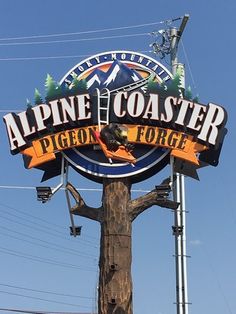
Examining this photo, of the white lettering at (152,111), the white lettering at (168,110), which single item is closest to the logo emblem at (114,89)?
the white lettering at (152,111)

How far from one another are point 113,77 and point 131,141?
167 cm

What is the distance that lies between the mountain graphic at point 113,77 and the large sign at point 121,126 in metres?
0.29

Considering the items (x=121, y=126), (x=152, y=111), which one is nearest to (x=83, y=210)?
(x=121, y=126)

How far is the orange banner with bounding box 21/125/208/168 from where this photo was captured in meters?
14.5

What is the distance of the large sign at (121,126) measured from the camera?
14586mm

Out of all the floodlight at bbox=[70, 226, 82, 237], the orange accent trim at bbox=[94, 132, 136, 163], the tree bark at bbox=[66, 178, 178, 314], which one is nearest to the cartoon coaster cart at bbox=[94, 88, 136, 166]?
the orange accent trim at bbox=[94, 132, 136, 163]

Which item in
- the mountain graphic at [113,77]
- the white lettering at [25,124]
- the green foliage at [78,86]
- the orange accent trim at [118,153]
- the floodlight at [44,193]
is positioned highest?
the mountain graphic at [113,77]

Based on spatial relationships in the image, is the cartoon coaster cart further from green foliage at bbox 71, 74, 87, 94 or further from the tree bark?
green foliage at bbox 71, 74, 87, 94

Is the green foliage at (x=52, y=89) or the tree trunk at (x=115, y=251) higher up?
the green foliage at (x=52, y=89)

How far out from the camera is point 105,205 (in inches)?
556

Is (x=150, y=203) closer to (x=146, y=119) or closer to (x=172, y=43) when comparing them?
(x=146, y=119)

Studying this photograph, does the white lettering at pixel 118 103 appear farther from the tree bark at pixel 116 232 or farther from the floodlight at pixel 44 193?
the floodlight at pixel 44 193

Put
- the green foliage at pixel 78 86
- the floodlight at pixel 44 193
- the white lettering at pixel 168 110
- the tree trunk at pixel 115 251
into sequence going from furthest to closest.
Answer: the green foliage at pixel 78 86 → the white lettering at pixel 168 110 → the floodlight at pixel 44 193 → the tree trunk at pixel 115 251

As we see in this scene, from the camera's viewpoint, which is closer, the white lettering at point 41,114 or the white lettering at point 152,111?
the white lettering at point 152,111
